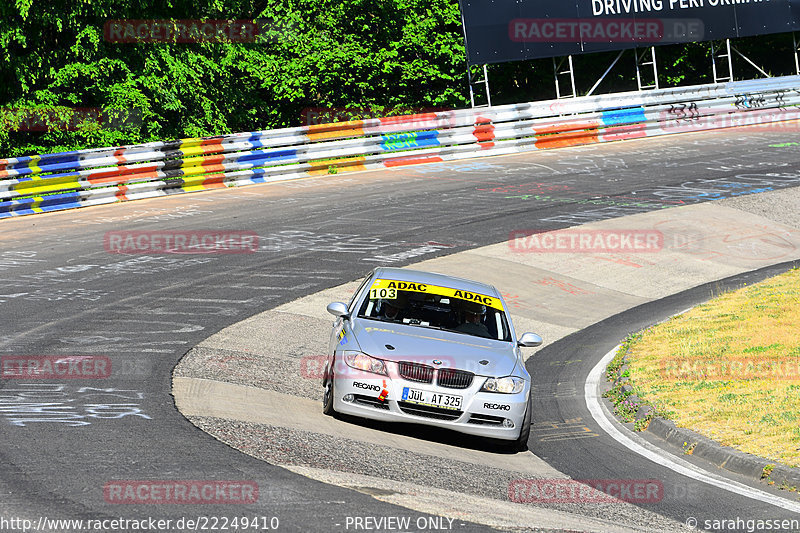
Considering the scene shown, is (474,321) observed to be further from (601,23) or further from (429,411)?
(601,23)

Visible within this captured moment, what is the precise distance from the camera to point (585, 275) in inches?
731

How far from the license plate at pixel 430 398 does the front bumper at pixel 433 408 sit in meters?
0.03

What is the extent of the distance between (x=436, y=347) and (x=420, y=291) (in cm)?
122

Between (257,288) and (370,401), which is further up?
(257,288)

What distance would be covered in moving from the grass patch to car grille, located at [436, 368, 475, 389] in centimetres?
255

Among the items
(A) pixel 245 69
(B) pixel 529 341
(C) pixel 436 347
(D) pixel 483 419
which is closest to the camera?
(D) pixel 483 419

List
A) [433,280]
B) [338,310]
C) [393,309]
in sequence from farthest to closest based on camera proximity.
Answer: [433,280], [393,309], [338,310]

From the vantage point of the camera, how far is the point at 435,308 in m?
Result: 10.5

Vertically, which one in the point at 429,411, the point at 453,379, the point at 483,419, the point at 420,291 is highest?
the point at 420,291

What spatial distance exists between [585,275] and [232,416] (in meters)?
10.8

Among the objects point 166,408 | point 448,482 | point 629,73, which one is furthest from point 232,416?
point 629,73

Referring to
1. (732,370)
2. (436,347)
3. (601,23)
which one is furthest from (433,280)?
(601,23)

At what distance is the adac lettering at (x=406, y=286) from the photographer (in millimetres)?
10638

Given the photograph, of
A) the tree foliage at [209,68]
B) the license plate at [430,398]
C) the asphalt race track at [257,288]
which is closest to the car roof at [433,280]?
the asphalt race track at [257,288]
